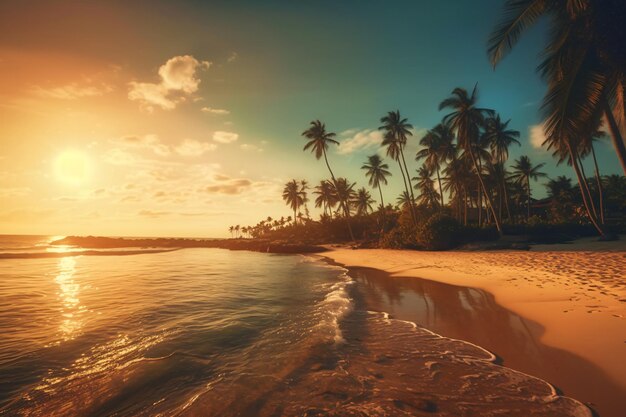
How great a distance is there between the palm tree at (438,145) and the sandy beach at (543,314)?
3082 cm

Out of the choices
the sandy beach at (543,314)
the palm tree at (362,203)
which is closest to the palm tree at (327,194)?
the palm tree at (362,203)

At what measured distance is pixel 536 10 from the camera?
30.0ft

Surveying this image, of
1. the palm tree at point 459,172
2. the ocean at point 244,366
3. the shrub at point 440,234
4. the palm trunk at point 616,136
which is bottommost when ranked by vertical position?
the ocean at point 244,366

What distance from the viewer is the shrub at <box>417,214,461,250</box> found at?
26.0 meters

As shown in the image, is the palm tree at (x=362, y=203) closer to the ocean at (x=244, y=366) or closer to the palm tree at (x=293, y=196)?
the palm tree at (x=293, y=196)

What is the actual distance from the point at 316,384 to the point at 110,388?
11.1 ft

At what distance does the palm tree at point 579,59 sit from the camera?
6.78 meters

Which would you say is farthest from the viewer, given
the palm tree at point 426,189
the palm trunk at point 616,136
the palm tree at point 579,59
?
the palm tree at point 426,189

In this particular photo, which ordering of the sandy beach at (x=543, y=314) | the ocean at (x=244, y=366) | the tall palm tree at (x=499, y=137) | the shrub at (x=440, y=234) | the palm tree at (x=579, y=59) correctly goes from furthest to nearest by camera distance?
the tall palm tree at (x=499, y=137) < the shrub at (x=440, y=234) < the palm tree at (x=579, y=59) < the sandy beach at (x=543, y=314) < the ocean at (x=244, y=366)

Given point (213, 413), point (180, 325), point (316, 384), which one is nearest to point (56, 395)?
point (213, 413)

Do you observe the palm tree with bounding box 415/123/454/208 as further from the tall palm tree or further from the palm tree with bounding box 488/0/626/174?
the palm tree with bounding box 488/0/626/174

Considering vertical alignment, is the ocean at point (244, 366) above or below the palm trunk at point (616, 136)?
below

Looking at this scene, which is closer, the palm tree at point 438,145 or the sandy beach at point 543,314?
the sandy beach at point 543,314

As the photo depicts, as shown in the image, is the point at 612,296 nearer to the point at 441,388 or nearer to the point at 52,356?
the point at 441,388
